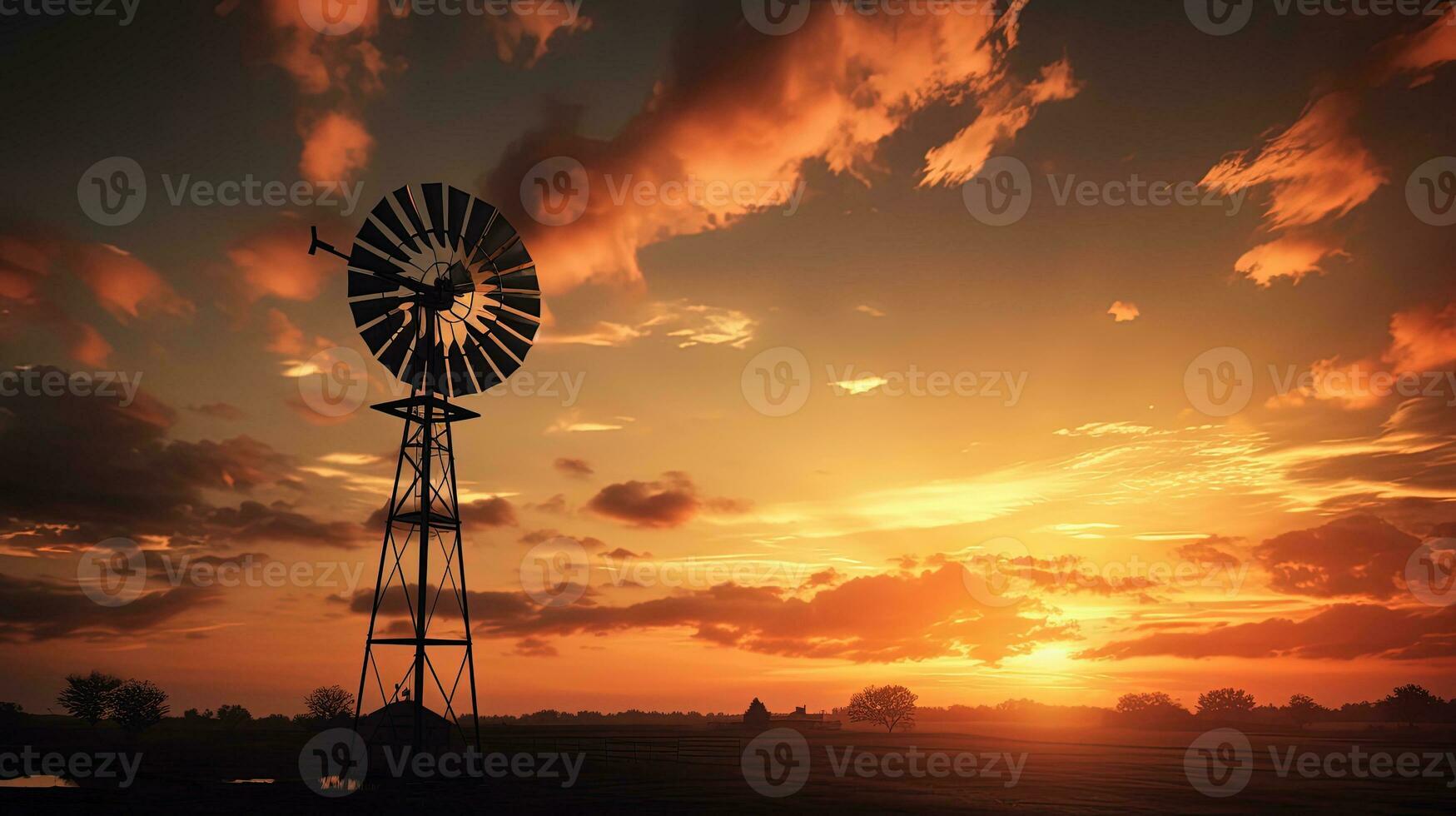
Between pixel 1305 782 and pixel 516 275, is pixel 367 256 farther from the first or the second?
pixel 1305 782

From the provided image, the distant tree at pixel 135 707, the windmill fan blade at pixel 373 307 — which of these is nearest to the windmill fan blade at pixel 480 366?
the windmill fan blade at pixel 373 307

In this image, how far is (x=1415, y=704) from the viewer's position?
161m

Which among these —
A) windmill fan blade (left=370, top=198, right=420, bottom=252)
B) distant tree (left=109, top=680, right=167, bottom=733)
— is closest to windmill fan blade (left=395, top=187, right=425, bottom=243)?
windmill fan blade (left=370, top=198, right=420, bottom=252)

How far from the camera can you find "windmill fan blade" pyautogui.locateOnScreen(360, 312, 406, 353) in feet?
114

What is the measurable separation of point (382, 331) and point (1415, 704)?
207 meters

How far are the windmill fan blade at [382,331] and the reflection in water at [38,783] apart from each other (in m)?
26.2

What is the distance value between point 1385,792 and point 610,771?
150ft

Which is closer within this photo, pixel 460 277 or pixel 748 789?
pixel 460 277

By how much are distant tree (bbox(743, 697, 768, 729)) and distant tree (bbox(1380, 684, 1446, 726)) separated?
132 metres

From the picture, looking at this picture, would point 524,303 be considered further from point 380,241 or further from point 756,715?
point 756,715

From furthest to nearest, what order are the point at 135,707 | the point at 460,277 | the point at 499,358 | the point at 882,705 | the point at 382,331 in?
the point at 882,705
the point at 135,707
the point at 499,358
the point at 460,277
the point at 382,331

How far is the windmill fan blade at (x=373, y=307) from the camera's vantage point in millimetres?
34594

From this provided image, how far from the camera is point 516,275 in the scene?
123 ft

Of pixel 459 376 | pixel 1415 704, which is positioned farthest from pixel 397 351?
pixel 1415 704
